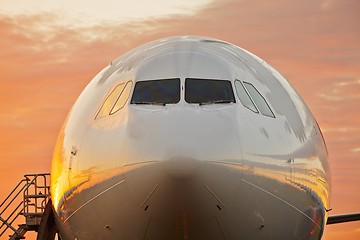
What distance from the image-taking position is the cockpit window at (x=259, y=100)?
835 inches

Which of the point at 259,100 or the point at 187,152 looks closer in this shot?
the point at 187,152

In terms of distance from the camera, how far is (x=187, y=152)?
730 inches

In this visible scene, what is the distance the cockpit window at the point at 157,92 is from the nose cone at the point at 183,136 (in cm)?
52

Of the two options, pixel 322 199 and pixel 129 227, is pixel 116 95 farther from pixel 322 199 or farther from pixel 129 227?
pixel 322 199

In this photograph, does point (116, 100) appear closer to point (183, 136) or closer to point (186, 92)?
point (186, 92)

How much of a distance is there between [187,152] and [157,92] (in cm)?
245

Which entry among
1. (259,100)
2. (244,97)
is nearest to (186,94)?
(244,97)

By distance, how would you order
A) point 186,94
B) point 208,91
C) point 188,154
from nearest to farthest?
point 188,154 < point 186,94 < point 208,91

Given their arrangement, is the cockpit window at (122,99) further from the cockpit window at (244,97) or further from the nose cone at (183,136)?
the cockpit window at (244,97)

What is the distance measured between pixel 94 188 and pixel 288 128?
147 inches

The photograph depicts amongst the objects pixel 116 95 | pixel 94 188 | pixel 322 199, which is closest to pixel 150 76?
pixel 116 95

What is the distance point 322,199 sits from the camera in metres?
24.2

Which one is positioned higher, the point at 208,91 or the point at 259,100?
the point at 208,91

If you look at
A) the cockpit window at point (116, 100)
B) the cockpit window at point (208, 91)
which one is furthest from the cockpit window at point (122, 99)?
the cockpit window at point (208, 91)
